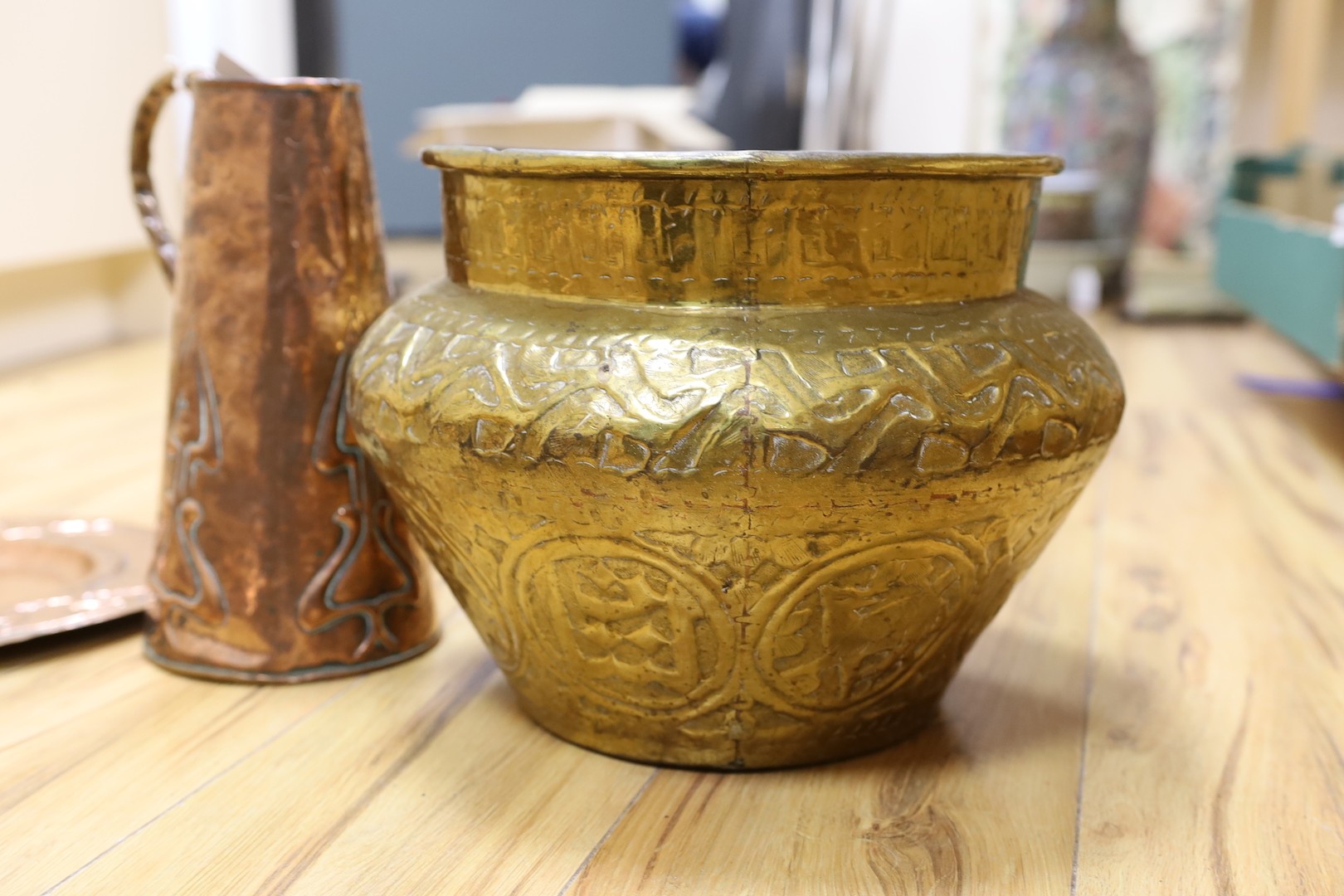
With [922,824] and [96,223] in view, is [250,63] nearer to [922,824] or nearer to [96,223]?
[96,223]

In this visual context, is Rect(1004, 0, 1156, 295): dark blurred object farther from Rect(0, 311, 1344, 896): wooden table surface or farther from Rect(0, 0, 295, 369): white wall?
Rect(0, 311, 1344, 896): wooden table surface

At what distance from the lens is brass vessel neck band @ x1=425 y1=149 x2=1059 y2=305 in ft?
2.20

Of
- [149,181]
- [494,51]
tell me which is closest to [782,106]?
[494,51]

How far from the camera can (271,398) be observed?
34.0 inches

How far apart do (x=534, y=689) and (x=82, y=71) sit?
6.06 feet

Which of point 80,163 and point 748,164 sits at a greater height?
point 748,164

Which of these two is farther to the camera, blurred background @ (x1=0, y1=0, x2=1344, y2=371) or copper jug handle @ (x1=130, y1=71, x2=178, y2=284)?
blurred background @ (x1=0, y1=0, x2=1344, y2=371)

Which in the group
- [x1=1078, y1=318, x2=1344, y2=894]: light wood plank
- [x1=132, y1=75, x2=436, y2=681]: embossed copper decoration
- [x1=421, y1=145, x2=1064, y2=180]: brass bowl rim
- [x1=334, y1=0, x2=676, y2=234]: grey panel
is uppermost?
[x1=334, y1=0, x2=676, y2=234]: grey panel

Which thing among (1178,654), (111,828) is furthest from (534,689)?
(1178,654)

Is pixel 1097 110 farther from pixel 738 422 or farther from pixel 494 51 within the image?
pixel 738 422

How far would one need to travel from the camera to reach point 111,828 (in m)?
0.69

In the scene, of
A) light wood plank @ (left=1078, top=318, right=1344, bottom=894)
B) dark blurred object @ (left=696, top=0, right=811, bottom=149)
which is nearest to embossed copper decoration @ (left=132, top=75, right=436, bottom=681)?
light wood plank @ (left=1078, top=318, right=1344, bottom=894)

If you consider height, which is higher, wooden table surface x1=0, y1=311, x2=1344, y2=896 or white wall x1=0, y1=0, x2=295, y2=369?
white wall x1=0, y1=0, x2=295, y2=369

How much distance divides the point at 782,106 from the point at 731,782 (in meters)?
2.32
